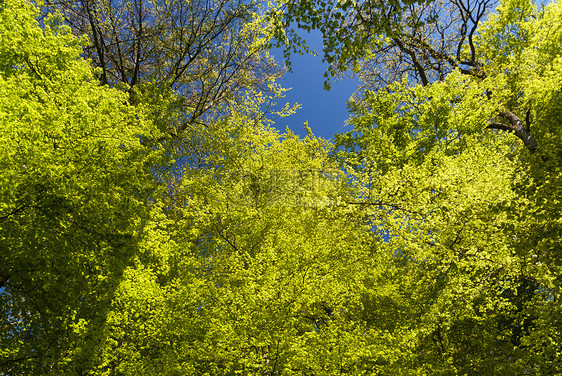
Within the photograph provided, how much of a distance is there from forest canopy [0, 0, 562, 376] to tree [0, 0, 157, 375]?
2.3 inches

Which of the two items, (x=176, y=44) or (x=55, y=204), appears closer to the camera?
(x=55, y=204)

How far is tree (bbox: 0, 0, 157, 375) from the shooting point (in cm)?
757

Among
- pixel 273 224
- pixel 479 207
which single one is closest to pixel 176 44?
pixel 273 224

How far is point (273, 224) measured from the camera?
16938 millimetres

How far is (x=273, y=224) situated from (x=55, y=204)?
10.6 meters

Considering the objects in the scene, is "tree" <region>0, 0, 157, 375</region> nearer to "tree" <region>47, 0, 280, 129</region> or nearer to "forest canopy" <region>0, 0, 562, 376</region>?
"forest canopy" <region>0, 0, 562, 376</region>

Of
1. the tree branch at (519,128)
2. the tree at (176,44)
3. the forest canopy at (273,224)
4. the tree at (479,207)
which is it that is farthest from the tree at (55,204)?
the tree branch at (519,128)

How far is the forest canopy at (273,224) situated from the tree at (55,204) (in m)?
0.06

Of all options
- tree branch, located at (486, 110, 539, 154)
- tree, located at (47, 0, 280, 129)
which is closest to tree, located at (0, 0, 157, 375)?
tree, located at (47, 0, 280, 129)

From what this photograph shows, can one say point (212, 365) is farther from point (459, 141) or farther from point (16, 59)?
point (459, 141)

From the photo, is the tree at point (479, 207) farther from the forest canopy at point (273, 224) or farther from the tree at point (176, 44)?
the tree at point (176, 44)

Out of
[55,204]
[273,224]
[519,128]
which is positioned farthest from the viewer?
[273,224]

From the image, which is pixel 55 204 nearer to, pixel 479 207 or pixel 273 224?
pixel 273 224

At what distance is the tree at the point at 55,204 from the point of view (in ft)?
24.8
